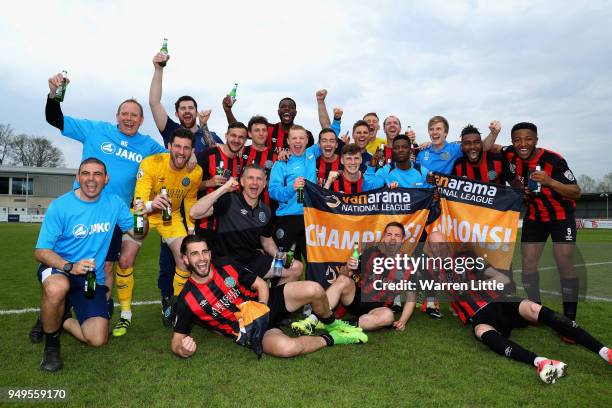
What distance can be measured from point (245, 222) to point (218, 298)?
4.30 ft

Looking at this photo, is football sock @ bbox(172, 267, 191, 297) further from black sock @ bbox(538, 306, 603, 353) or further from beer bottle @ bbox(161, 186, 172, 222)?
black sock @ bbox(538, 306, 603, 353)

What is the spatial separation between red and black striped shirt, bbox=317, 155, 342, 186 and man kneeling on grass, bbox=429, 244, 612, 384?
7.05 feet

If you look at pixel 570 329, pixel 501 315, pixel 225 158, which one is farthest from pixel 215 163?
pixel 570 329

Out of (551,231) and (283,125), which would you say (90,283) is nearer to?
(283,125)

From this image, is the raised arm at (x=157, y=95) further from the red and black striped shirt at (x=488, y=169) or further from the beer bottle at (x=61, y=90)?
the red and black striped shirt at (x=488, y=169)

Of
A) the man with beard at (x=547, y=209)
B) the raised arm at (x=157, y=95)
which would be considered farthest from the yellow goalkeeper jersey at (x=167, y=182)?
the man with beard at (x=547, y=209)

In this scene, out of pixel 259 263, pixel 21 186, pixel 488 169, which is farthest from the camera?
pixel 21 186

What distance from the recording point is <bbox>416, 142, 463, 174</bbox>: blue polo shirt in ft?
22.1

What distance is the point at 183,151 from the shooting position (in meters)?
5.38

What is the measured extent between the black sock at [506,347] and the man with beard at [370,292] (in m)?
1.09

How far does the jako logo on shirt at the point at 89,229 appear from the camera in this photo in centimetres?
447

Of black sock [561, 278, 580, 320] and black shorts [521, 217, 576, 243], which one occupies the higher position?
black shorts [521, 217, 576, 243]

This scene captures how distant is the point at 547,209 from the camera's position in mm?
5805

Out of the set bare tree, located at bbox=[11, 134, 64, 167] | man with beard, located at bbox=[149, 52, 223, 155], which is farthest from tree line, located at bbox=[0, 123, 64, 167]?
man with beard, located at bbox=[149, 52, 223, 155]
